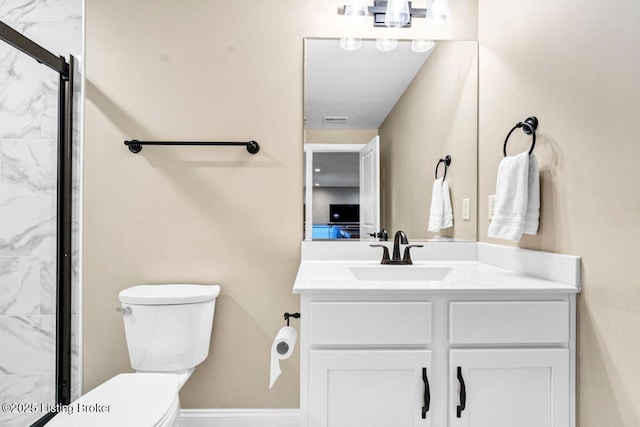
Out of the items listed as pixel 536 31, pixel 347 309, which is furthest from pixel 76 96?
pixel 536 31

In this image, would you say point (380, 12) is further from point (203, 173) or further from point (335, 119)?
point (203, 173)

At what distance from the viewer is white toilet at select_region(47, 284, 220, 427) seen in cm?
126

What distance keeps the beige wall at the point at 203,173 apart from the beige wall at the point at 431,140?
1.53 feet

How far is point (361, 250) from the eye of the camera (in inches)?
68.1

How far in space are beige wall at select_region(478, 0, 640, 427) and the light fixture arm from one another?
1.55ft

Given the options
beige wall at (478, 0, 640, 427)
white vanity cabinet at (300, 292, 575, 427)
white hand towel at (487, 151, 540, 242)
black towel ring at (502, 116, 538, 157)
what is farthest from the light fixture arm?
white vanity cabinet at (300, 292, 575, 427)

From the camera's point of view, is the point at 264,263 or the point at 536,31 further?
the point at 264,263

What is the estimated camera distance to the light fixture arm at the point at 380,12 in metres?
1.71

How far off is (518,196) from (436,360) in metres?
0.66

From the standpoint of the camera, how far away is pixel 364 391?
1.07 meters

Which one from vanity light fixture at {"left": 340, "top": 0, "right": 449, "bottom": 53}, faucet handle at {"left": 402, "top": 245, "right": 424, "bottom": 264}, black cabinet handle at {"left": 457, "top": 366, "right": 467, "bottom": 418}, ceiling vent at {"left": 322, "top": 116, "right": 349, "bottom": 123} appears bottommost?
black cabinet handle at {"left": 457, "top": 366, "right": 467, "bottom": 418}

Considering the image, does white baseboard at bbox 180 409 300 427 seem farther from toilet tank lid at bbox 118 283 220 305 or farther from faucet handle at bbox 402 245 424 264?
faucet handle at bbox 402 245 424 264

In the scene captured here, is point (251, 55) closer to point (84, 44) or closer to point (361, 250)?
point (84, 44)

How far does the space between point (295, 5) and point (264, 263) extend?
1.26 meters
